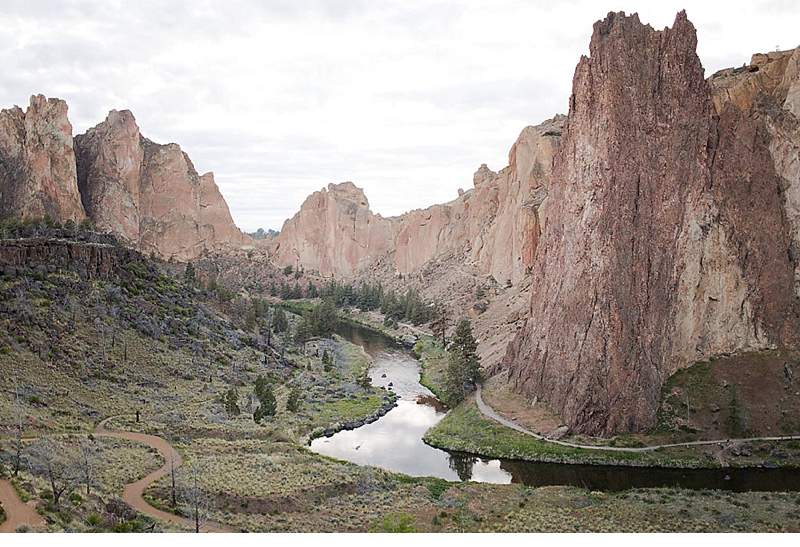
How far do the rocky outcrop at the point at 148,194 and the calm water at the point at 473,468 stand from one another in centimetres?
5588

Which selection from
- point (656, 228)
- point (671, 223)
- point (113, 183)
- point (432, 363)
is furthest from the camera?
point (113, 183)

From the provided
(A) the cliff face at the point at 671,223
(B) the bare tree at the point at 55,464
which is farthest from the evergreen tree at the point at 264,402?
(A) the cliff face at the point at 671,223

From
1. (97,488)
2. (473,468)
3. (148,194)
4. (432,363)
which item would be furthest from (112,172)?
(97,488)

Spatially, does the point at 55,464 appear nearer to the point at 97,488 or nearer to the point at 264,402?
the point at 97,488

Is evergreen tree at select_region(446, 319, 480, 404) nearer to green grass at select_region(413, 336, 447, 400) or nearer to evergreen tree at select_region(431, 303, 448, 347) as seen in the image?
green grass at select_region(413, 336, 447, 400)

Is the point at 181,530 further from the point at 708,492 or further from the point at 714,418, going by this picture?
the point at 714,418

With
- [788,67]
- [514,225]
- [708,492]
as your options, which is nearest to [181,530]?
[708,492]

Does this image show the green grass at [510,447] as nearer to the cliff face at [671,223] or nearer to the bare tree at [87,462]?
the cliff face at [671,223]

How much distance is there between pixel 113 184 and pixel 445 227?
159 feet

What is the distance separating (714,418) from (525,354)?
38.4 ft

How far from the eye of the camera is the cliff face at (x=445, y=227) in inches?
3027

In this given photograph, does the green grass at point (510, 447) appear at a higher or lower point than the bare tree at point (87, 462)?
lower

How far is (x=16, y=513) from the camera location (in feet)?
56.1

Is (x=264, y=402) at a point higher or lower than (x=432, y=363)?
lower
